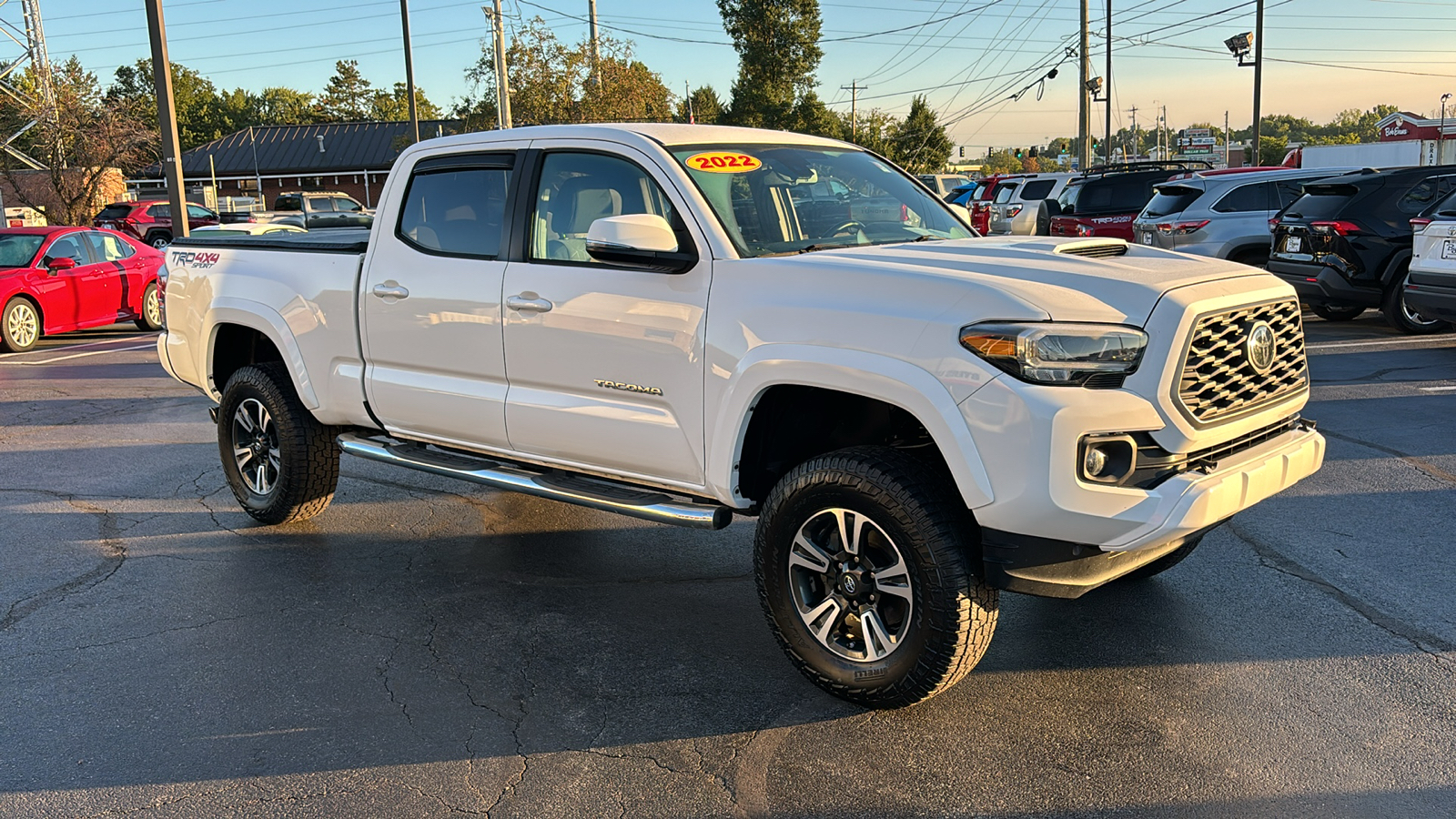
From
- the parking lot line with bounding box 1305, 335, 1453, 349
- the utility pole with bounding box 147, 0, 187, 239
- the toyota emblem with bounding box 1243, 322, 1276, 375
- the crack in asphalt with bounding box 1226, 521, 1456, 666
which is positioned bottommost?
the crack in asphalt with bounding box 1226, 521, 1456, 666

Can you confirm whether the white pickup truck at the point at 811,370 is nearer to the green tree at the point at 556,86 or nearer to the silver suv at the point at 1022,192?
the silver suv at the point at 1022,192

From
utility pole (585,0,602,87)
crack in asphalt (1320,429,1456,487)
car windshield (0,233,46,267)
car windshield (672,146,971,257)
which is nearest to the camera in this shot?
car windshield (672,146,971,257)

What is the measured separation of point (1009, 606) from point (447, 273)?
9.41 ft

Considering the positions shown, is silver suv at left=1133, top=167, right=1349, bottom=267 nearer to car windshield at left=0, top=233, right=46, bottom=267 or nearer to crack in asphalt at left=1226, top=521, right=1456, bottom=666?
crack in asphalt at left=1226, top=521, right=1456, bottom=666

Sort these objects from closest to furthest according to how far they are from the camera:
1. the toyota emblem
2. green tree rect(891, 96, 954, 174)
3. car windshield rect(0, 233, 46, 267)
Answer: the toyota emblem
car windshield rect(0, 233, 46, 267)
green tree rect(891, 96, 954, 174)

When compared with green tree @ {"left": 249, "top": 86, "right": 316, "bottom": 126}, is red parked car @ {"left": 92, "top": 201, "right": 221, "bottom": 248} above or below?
below

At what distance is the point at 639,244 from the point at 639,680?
1595mm

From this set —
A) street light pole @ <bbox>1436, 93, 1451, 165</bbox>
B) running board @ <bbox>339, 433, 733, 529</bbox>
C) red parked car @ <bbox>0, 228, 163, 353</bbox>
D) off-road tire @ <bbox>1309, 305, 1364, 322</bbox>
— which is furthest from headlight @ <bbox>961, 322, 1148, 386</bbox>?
street light pole @ <bbox>1436, 93, 1451, 165</bbox>

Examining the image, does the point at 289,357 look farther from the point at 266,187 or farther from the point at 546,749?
the point at 266,187

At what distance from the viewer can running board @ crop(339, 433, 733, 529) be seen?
4332 millimetres

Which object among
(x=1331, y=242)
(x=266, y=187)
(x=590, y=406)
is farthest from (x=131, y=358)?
(x=266, y=187)

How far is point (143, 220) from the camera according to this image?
32.6 meters

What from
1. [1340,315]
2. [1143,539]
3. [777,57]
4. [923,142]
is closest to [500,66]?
[1340,315]

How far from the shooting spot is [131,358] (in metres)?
13.4
